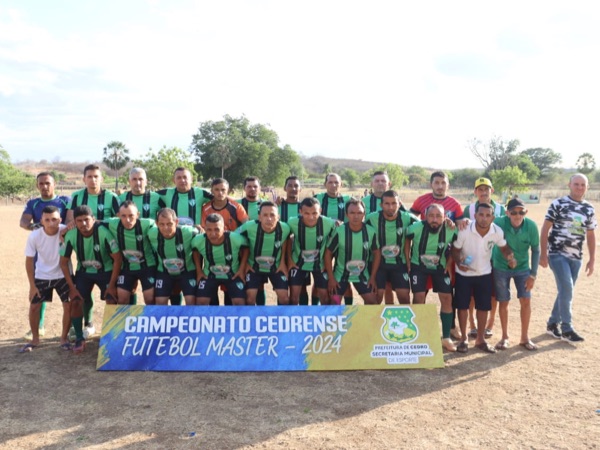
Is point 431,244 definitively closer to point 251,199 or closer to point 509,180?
point 251,199

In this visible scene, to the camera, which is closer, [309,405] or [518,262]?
[309,405]

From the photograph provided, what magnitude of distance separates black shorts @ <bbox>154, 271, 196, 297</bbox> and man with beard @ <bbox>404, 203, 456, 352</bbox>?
309cm

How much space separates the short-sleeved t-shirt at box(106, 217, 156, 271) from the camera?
21.5ft

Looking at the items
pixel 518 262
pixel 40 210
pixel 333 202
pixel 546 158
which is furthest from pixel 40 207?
pixel 546 158

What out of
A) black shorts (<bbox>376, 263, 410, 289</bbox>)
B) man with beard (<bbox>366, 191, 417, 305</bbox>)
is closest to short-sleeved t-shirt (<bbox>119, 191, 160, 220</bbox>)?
man with beard (<bbox>366, 191, 417, 305</bbox>)

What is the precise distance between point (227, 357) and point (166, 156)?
3735 cm

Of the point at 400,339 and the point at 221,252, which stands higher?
the point at 221,252

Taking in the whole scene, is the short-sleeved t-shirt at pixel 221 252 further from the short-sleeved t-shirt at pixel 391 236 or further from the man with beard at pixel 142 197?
the short-sleeved t-shirt at pixel 391 236

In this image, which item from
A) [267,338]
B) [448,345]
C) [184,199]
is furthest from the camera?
[184,199]

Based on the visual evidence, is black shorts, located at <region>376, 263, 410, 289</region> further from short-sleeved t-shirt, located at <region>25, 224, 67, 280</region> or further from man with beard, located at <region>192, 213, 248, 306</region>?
short-sleeved t-shirt, located at <region>25, 224, 67, 280</region>

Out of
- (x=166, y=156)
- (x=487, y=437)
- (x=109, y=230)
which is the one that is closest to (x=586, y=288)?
(x=487, y=437)

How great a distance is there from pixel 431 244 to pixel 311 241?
1662 millimetres

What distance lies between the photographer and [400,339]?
20.1 ft

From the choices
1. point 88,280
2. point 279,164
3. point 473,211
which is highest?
point 279,164
